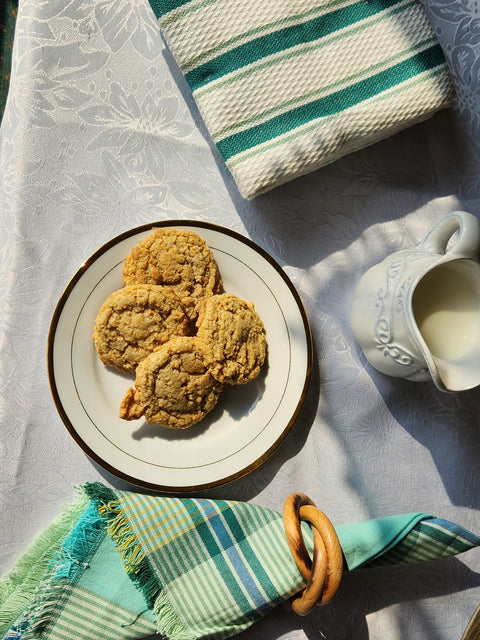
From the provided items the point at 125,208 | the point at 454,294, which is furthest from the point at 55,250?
the point at 454,294

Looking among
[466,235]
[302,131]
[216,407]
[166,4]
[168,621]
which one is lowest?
[168,621]

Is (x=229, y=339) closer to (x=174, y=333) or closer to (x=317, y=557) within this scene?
(x=174, y=333)

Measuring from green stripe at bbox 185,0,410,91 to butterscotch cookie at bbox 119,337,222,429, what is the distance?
0.47m

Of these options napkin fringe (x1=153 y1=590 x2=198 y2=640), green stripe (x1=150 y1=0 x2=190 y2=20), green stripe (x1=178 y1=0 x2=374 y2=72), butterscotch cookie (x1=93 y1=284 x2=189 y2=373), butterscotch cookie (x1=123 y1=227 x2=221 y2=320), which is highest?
green stripe (x1=150 y1=0 x2=190 y2=20)

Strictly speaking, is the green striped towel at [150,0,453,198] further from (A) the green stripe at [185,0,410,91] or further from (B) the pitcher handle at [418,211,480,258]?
(B) the pitcher handle at [418,211,480,258]

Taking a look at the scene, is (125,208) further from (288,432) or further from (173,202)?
(288,432)

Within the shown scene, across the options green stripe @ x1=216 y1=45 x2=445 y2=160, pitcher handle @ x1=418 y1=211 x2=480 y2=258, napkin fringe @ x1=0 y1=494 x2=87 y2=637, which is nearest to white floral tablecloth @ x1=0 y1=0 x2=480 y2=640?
napkin fringe @ x1=0 y1=494 x2=87 y2=637

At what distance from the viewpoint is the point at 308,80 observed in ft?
3.24

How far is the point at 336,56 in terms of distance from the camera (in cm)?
99

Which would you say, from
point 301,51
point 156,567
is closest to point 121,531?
point 156,567

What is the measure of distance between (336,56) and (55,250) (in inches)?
24.9

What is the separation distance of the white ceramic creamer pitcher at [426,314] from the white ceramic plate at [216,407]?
0.14 m

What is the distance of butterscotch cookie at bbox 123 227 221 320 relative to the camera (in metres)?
1.03

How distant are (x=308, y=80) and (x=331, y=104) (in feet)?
0.19
